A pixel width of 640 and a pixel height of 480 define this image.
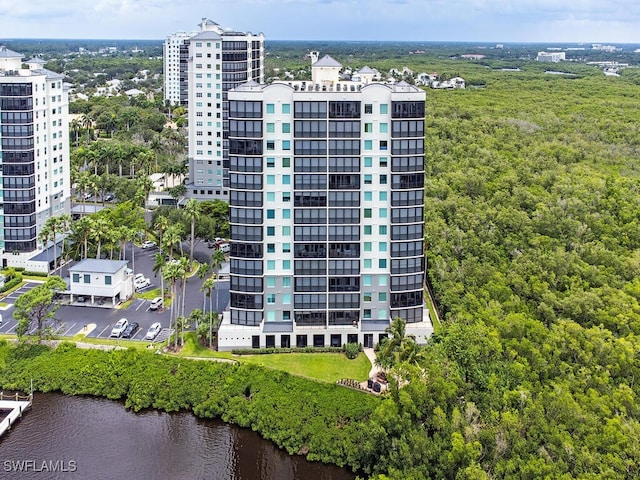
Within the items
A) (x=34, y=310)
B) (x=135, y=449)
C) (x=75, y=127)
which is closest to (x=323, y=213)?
(x=135, y=449)

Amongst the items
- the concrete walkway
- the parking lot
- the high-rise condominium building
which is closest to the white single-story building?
the parking lot

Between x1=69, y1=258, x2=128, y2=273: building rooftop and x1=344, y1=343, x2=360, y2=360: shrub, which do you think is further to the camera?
x1=69, y1=258, x2=128, y2=273: building rooftop

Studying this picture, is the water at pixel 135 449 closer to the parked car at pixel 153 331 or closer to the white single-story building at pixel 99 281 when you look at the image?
the parked car at pixel 153 331

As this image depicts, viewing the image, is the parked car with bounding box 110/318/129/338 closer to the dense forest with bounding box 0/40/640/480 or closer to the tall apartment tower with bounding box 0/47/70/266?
the dense forest with bounding box 0/40/640/480

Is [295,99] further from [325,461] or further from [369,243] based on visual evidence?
[325,461]

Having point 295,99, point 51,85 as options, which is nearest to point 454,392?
point 295,99

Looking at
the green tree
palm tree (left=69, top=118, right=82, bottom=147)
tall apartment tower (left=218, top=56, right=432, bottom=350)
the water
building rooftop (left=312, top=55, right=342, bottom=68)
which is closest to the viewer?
the water
